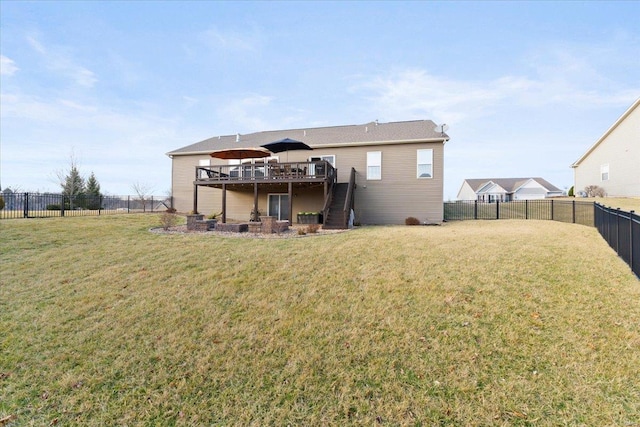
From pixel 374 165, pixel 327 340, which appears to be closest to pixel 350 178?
pixel 374 165

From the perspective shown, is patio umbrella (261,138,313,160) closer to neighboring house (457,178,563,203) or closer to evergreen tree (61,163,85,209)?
evergreen tree (61,163,85,209)

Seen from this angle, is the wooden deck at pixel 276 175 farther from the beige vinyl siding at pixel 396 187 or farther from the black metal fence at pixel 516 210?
the black metal fence at pixel 516 210

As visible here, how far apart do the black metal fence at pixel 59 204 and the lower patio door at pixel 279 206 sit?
7.76 meters

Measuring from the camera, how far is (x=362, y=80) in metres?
15.3

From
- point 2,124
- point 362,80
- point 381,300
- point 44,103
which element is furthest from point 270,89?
point 2,124

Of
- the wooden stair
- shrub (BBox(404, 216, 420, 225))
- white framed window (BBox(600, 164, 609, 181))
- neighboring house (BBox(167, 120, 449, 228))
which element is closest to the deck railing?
neighboring house (BBox(167, 120, 449, 228))

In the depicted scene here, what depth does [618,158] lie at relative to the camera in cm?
2027

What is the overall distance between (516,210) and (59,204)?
3261 cm

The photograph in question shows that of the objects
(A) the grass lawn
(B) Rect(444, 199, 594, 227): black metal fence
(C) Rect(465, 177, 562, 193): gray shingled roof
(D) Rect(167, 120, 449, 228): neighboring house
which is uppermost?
(C) Rect(465, 177, 562, 193): gray shingled roof

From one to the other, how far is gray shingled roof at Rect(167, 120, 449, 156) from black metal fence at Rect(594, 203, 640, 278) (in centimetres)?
819

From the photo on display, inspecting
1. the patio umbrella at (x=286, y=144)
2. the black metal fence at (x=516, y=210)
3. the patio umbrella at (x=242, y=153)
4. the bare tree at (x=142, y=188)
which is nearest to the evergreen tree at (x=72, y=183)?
the bare tree at (x=142, y=188)

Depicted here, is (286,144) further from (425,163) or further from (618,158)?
(618,158)

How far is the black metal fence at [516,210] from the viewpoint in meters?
15.5

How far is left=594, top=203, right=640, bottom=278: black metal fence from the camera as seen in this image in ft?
A: 18.4
